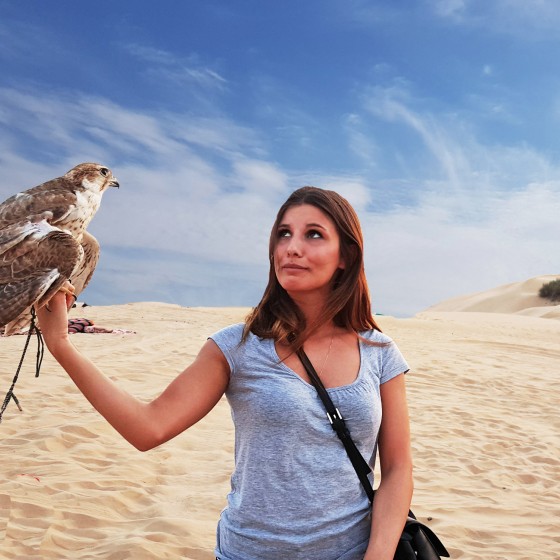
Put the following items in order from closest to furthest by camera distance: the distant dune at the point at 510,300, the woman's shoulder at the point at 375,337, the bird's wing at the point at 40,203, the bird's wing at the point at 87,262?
the woman's shoulder at the point at 375,337
the bird's wing at the point at 40,203
the bird's wing at the point at 87,262
the distant dune at the point at 510,300

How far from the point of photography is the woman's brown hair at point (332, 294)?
7.23 feet

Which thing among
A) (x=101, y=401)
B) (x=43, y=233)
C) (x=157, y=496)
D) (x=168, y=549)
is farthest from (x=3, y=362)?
(x=101, y=401)

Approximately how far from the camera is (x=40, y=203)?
10.6 ft

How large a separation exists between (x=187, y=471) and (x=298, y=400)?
13.6 ft

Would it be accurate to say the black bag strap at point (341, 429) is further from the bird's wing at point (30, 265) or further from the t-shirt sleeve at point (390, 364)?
the bird's wing at point (30, 265)

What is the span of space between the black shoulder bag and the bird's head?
2.15 meters

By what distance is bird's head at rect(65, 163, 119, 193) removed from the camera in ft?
12.1

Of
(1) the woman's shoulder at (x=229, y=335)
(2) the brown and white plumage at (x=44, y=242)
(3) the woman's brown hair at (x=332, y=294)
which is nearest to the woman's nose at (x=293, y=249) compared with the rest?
(3) the woman's brown hair at (x=332, y=294)

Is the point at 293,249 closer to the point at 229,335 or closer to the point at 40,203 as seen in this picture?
the point at 229,335

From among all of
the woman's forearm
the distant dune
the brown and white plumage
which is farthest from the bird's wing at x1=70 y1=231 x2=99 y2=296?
the distant dune

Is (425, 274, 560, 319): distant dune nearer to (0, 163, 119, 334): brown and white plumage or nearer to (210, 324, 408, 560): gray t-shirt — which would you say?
(0, 163, 119, 334): brown and white plumage

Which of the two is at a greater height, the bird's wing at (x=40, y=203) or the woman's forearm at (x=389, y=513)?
the bird's wing at (x=40, y=203)

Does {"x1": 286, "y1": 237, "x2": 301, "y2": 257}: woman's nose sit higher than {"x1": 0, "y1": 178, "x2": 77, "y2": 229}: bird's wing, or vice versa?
{"x1": 0, "y1": 178, "x2": 77, "y2": 229}: bird's wing

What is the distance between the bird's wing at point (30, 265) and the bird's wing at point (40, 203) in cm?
10
